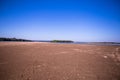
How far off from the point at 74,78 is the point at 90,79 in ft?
2.97

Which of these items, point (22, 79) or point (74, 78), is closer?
point (22, 79)

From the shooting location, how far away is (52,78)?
4.42 m

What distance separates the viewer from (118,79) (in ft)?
14.7

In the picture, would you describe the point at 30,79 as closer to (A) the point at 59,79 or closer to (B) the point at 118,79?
(A) the point at 59,79

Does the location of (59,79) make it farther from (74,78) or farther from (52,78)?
(74,78)

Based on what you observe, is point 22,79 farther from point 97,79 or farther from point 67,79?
point 97,79

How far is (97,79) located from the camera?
4426 mm

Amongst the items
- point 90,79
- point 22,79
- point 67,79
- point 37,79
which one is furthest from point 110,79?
point 22,79

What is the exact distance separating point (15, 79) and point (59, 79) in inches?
94.6

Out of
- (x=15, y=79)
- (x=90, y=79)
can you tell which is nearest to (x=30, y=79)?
(x=15, y=79)

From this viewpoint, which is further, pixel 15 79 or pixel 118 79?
pixel 118 79

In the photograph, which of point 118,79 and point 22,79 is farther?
point 118,79

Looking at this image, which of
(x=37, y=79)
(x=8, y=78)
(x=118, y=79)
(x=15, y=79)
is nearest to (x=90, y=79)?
(x=118, y=79)

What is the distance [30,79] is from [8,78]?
1232mm
